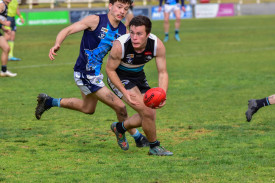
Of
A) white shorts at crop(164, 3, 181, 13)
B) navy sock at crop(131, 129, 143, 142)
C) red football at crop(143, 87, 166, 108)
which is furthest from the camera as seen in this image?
white shorts at crop(164, 3, 181, 13)

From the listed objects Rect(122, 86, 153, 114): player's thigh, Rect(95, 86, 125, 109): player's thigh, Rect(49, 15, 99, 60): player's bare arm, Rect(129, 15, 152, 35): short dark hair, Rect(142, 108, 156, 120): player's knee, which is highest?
Rect(129, 15, 152, 35): short dark hair

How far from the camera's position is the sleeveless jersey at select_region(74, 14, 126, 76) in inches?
301

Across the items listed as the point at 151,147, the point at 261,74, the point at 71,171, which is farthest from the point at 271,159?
the point at 261,74

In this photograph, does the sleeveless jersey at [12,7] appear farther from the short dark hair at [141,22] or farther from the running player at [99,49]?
the short dark hair at [141,22]

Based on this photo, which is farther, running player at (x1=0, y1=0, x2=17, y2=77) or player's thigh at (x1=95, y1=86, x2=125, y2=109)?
running player at (x1=0, y1=0, x2=17, y2=77)

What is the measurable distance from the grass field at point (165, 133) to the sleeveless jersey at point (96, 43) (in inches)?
40.5

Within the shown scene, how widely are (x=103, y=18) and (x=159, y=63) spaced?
1.14 m

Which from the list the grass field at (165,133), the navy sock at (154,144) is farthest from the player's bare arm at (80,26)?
the navy sock at (154,144)

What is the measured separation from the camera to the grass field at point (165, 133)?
20.1ft

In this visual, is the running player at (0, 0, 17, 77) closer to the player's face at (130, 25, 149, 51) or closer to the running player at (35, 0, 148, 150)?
the running player at (35, 0, 148, 150)

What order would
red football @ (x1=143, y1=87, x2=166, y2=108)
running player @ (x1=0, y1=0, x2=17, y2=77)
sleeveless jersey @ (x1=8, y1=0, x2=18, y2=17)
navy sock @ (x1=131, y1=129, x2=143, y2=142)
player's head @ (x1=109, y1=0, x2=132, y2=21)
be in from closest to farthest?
red football @ (x1=143, y1=87, x2=166, y2=108)
player's head @ (x1=109, y1=0, x2=132, y2=21)
navy sock @ (x1=131, y1=129, x2=143, y2=142)
running player @ (x1=0, y1=0, x2=17, y2=77)
sleeveless jersey @ (x1=8, y1=0, x2=18, y2=17)

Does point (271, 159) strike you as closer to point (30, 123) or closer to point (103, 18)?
point (103, 18)

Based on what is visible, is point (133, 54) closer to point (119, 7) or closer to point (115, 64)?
point (115, 64)

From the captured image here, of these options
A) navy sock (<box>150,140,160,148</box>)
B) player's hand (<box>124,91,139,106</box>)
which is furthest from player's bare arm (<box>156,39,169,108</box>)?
navy sock (<box>150,140,160,148</box>)
